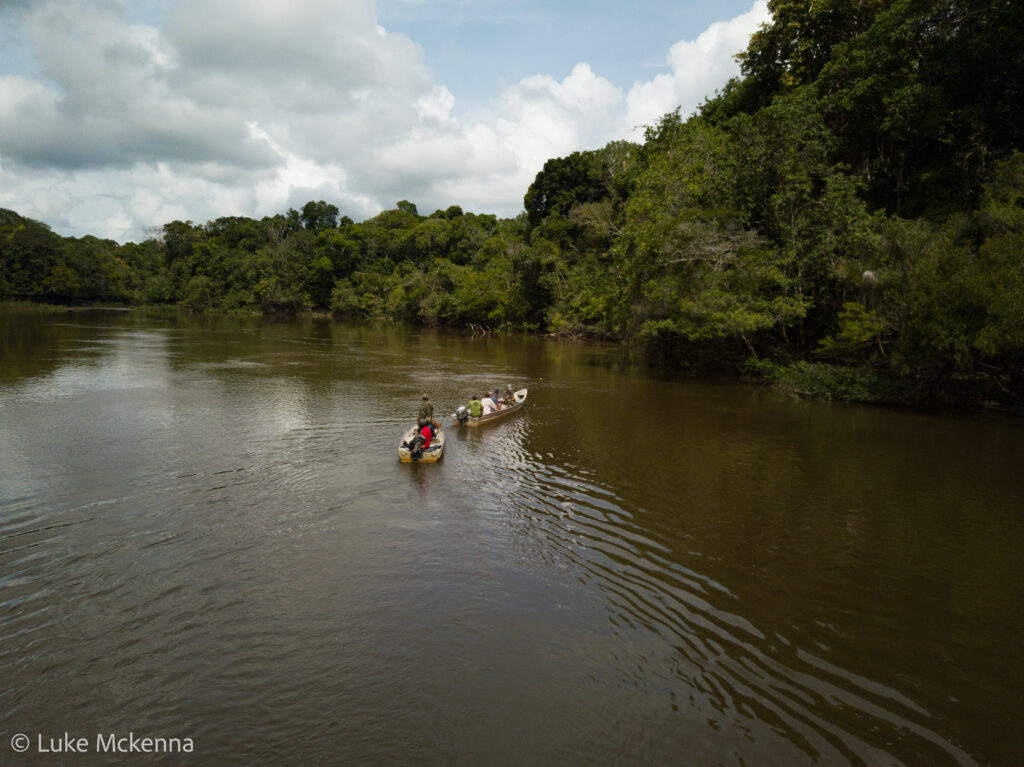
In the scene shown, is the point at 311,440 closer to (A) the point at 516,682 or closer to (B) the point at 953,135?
(A) the point at 516,682

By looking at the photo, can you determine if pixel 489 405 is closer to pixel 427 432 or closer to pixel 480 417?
pixel 480 417

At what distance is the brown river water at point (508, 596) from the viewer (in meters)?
5.30

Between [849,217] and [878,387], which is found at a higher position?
[849,217]

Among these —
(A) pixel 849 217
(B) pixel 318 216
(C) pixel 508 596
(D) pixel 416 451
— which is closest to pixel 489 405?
(D) pixel 416 451

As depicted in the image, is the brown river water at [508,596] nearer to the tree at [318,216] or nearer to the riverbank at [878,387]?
the riverbank at [878,387]

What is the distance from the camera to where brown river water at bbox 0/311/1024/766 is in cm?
530

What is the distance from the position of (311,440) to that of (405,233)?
84.2 m

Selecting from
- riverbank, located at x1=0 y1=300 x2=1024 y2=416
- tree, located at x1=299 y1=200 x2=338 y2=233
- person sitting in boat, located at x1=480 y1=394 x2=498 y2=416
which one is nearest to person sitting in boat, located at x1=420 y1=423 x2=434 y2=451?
person sitting in boat, located at x1=480 y1=394 x2=498 y2=416

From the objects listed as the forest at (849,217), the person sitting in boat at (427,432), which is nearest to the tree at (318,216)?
the forest at (849,217)

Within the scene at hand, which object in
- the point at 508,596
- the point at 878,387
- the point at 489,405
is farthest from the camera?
the point at 878,387

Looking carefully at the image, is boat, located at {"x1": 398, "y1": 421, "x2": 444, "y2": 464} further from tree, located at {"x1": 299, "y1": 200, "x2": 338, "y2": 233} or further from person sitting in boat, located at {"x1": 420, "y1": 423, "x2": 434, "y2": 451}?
tree, located at {"x1": 299, "y1": 200, "x2": 338, "y2": 233}

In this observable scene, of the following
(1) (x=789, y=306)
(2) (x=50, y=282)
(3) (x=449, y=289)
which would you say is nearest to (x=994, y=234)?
(1) (x=789, y=306)

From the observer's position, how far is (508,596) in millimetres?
7703

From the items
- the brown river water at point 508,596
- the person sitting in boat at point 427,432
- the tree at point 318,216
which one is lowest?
the brown river water at point 508,596
